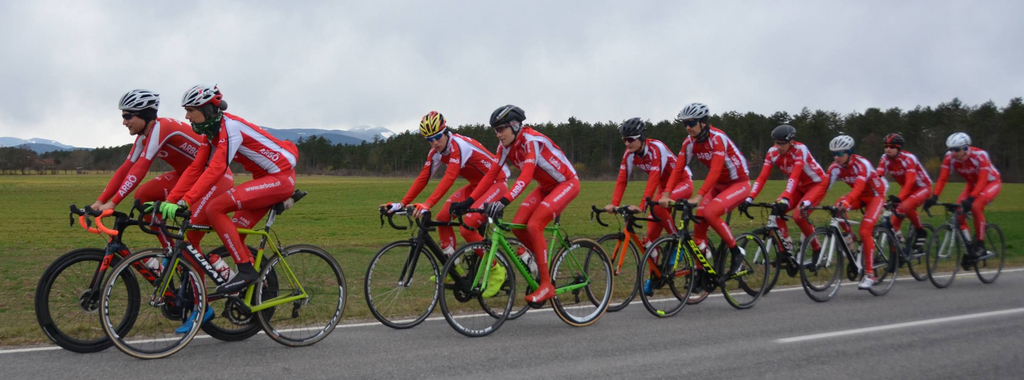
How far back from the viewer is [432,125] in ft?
24.3

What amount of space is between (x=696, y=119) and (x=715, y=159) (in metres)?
0.49

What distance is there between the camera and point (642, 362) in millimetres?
5258

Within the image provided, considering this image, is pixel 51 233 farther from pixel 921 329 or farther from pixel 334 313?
pixel 921 329

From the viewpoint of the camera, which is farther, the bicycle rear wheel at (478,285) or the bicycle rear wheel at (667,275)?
the bicycle rear wheel at (667,275)

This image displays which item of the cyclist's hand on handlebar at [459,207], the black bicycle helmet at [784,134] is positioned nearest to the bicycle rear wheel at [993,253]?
the black bicycle helmet at [784,134]

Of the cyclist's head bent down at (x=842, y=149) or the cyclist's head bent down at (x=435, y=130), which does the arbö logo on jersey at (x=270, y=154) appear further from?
the cyclist's head bent down at (x=842, y=149)

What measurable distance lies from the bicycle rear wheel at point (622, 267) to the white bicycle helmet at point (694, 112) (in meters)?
1.52

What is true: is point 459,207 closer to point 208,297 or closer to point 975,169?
point 208,297

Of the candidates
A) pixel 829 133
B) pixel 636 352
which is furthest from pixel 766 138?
pixel 636 352

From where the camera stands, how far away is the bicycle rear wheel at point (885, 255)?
9258 millimetres

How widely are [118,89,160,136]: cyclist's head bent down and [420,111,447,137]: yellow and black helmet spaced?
2.51 metres

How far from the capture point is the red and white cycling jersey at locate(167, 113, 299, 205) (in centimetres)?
529

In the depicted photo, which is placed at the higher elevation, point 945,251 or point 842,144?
point 842,144

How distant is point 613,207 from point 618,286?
0.83 metres
